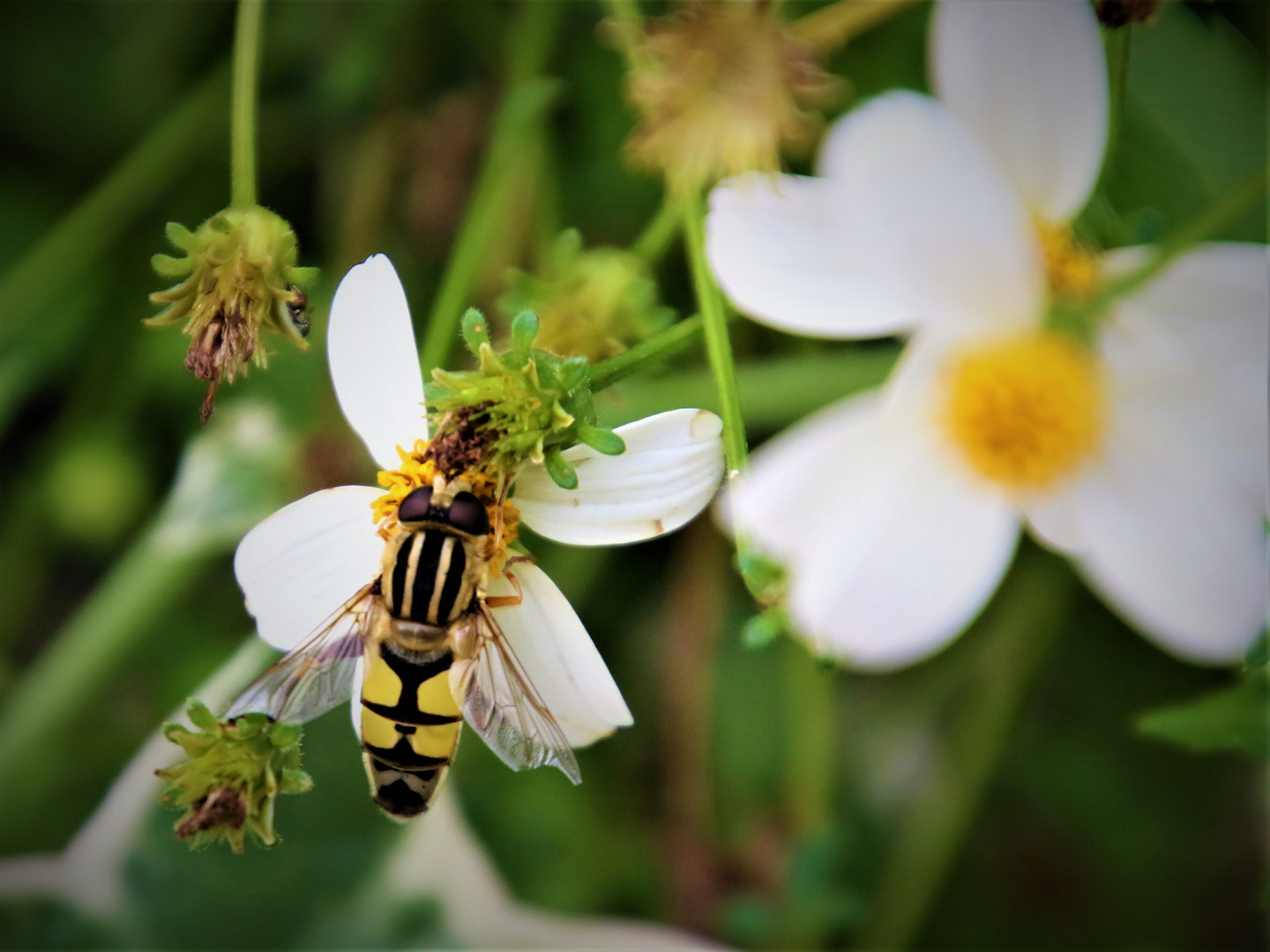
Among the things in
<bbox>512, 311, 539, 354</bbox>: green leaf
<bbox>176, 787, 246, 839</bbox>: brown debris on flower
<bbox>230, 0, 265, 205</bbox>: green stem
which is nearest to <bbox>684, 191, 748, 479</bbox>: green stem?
<bbox>512, 311, 539, 354</bbox>: green leaf

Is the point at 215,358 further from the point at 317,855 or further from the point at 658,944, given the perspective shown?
the point at 658,944

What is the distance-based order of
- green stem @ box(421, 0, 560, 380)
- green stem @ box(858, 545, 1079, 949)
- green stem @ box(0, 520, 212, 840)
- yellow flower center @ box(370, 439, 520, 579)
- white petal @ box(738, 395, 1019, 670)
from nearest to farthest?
white petal @ box(738, 395, 1019, 670), yellow flower center @ box(370, 439, 520, 579), green stem @ box(421, 0, 560, 380), green stem @ box(0, 520, 212, 840), green stem @ box(858, 545, 1079, 949)

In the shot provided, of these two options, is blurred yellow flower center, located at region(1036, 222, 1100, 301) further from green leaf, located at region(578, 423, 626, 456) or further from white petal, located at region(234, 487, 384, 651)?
white petal, located at region(234, 487, 384, 651)

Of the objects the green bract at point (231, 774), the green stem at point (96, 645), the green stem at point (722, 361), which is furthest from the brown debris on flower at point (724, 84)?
the green stem at point (96, 645)

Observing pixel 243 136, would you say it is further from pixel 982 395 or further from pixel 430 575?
pixel 982 395

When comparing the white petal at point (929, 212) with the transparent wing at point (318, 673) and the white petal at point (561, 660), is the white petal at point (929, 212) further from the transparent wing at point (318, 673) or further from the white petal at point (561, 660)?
the transparent wing at point (318, 673)

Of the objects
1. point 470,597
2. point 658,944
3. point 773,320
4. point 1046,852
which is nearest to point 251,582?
point 470,597

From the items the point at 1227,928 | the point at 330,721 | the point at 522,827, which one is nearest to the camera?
the point at 330,721
